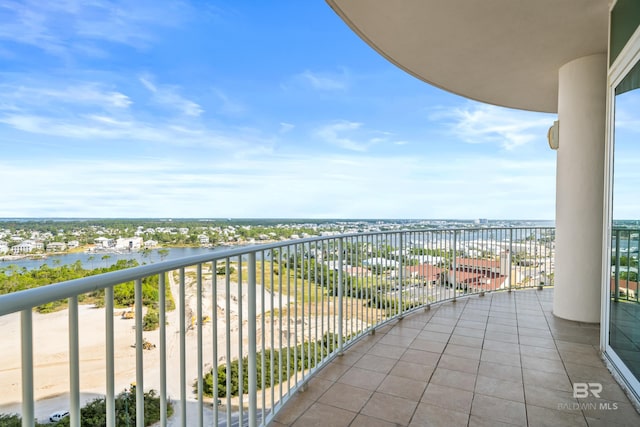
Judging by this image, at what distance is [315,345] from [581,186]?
3.94m

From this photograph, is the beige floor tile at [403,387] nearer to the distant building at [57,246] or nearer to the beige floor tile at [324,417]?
the beige floor tile at [324,417]

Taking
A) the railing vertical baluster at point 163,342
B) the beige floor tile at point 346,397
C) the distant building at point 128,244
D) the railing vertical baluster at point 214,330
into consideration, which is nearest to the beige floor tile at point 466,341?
the beige floor tile at point 346,397

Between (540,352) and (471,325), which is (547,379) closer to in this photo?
(540,352)

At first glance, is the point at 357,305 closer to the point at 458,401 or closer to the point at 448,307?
the point at 458,401

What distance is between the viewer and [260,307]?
2.26 m

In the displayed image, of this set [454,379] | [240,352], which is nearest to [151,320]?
[240,352]

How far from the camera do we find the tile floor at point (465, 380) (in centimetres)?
226

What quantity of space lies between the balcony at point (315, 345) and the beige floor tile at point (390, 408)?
1 cm

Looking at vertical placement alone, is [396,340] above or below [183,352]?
below

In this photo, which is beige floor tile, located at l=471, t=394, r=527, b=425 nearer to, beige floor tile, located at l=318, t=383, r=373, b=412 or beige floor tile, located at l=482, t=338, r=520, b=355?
beige floor tile, located at l=318, t=383, r=373, b=412

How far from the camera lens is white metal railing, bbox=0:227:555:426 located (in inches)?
41.2

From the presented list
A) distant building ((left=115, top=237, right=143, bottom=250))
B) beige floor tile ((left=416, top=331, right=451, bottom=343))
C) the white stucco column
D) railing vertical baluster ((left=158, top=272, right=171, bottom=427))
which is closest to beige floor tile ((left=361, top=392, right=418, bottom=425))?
beige floor tile ((left=416, top=331, right=451, bottom=343))

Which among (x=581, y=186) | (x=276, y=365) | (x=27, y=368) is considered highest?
(x=581, y=186)

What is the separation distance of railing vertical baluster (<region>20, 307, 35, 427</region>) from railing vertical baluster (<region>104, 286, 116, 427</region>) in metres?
0.27
